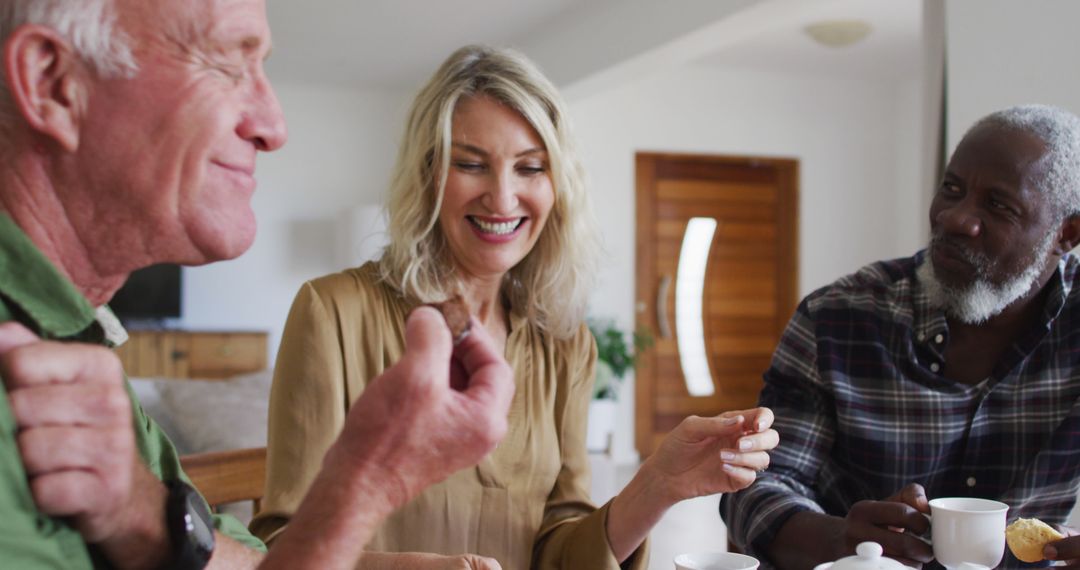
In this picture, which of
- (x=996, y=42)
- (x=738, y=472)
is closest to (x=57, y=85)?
(x=738, y=472)

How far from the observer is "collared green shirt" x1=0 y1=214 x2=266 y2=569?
A: 65cm

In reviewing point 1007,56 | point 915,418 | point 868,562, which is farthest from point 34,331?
point 1007,56

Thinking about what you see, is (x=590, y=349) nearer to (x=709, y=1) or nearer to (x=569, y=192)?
(x=569, y=192)

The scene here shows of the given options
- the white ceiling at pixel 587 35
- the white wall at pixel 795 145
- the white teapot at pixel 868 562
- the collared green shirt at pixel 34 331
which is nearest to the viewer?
the collared green shirt at pixel 34 331

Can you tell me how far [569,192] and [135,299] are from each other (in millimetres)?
5918

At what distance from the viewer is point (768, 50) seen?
681cm

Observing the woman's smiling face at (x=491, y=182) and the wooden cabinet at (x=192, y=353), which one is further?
the wooden cabinet at (x=192, y=353)

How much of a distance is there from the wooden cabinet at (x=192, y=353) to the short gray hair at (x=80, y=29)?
20.8 ft

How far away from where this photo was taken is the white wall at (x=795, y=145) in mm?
7109

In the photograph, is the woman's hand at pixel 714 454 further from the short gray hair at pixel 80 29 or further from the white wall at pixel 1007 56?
the white wall at pixel 1007 56

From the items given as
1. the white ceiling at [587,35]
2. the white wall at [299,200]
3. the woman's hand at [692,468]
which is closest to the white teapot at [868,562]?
the woman's hand at [692,468]

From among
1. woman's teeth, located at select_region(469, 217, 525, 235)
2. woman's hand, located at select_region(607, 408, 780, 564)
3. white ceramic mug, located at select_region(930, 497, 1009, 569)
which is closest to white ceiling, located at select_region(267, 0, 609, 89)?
woman's teeth, located at select_region(469, 217, 525, 235)

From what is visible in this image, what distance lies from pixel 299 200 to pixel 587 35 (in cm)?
288

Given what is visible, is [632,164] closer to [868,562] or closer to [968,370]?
[968,370]
